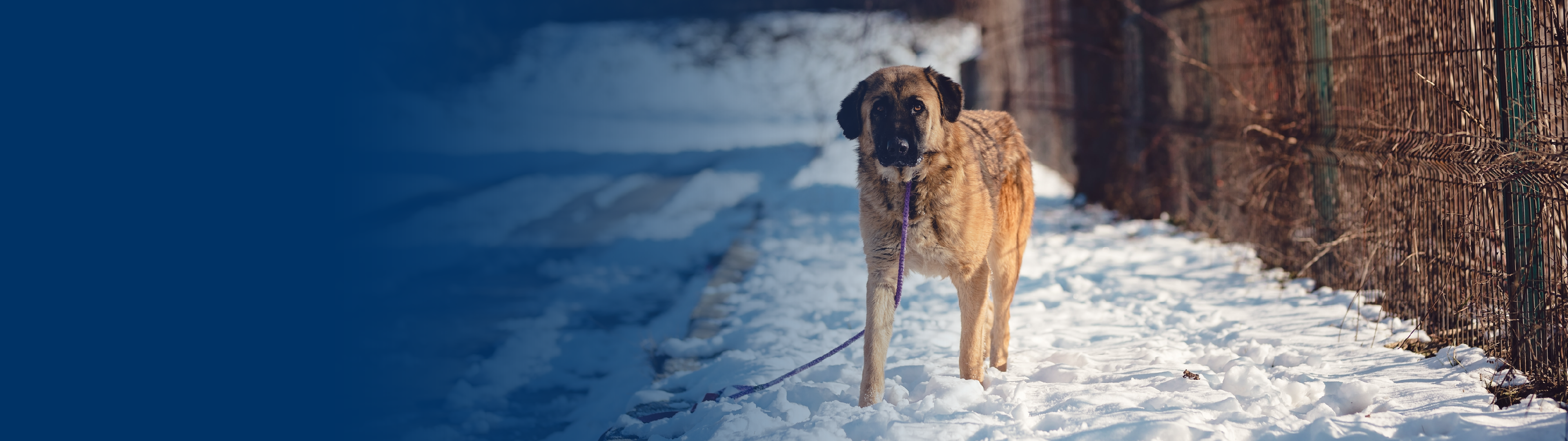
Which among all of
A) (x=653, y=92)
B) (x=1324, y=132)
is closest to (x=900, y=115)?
(x=1324, y=132)

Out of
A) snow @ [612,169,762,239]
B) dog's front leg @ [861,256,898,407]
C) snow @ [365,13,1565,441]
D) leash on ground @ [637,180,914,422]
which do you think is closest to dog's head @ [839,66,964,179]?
leash on ground @ [637,180,914,422]

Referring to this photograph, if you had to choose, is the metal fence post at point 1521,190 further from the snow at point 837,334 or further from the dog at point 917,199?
the dog at point 917,199

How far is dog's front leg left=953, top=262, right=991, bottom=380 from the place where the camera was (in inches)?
A: 145

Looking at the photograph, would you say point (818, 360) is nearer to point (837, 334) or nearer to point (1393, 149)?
point (837, 334)

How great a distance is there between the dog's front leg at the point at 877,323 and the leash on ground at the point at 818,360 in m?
0.03

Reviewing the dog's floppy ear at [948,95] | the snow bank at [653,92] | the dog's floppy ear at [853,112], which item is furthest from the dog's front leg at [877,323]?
the snow bank at [653,92]

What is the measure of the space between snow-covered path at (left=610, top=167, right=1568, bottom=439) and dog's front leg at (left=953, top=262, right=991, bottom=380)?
0.14 meters

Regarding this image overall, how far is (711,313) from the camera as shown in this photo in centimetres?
580

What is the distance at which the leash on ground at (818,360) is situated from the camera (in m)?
3.64

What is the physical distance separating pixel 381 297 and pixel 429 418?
12.0ft

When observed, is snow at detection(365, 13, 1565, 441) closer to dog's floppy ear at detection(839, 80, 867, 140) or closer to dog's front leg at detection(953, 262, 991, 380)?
dog's front leg at detection(953, 262, 991, 380)

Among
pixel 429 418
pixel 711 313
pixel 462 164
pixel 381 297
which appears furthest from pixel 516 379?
pixel 462 164

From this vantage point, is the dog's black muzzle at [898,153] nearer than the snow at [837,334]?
No

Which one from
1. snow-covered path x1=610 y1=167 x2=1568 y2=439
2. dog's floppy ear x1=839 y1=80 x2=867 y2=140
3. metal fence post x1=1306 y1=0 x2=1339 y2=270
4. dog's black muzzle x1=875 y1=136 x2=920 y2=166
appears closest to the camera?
snow-covered path x1=610 y1=167 x2=1568 y2=439
